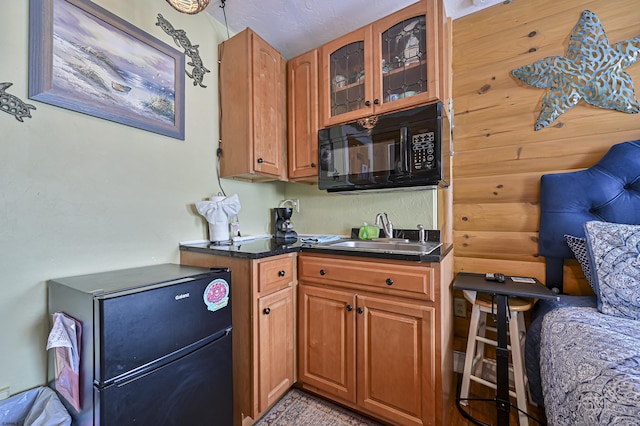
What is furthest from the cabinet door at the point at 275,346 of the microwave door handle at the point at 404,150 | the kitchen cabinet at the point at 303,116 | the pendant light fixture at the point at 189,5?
the pendant light fixture at the point at 189,5

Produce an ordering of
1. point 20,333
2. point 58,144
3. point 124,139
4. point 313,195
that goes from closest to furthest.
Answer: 1. point 20,333
2. point 58,144
3. point 124,139
4. point 313,195

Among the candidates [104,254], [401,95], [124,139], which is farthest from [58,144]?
[401,95]

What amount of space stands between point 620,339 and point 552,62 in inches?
61.6

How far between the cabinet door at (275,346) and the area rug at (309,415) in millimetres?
99

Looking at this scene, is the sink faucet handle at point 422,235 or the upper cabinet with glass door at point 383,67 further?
the sink faucet handle at point 422,235

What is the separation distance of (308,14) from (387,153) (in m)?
1.16

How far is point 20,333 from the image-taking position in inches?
41.9

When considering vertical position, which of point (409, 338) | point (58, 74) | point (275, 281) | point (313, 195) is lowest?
point (409, 338)

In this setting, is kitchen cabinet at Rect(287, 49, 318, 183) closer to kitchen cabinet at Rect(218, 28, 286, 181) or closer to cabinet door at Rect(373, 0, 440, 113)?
kitchen cabinet at Rect(218, 28, 286, 181)

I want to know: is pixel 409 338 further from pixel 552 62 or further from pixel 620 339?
pixel 552 62

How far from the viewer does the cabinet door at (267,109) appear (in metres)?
1.75

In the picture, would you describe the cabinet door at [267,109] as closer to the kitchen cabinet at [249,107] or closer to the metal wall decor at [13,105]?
the kitchen cabinet at [249,107]

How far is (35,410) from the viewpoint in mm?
989

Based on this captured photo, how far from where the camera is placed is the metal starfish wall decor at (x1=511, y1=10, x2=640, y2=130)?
140cm
